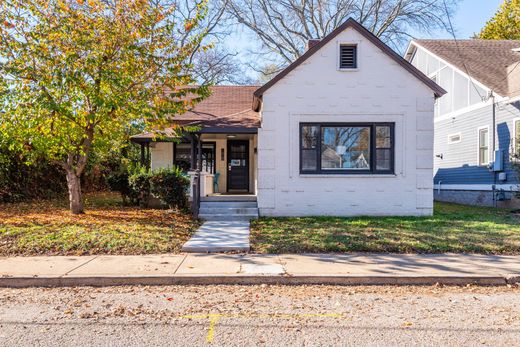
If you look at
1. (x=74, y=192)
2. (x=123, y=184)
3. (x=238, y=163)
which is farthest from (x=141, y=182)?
(x=238, y=163)

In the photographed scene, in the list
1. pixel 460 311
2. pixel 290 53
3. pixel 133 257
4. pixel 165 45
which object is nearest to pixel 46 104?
pixel 165 45

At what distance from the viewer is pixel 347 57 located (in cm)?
1257

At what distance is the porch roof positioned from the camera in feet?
41.2

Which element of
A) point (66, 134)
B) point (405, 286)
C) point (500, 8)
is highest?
point (500, 8)

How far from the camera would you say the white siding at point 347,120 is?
1242cm

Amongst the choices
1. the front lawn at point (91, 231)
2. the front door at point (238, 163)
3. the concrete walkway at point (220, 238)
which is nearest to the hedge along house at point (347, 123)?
the concrete walkway at point (220, 238)

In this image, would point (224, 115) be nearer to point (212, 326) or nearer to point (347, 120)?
point (347, 120)

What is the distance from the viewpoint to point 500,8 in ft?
93.9

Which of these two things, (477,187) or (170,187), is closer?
(170,187)

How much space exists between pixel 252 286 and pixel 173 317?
164 cm

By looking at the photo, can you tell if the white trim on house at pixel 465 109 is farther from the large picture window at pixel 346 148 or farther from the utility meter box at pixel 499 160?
the large picture window at pixel 346 148

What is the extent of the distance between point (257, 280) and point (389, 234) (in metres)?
4.24

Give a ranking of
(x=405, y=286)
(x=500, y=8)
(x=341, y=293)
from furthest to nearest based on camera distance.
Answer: (x=500, y=8) → (x=405, y=286) → (x=341, y=293)

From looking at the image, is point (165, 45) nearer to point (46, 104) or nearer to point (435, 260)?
point (46, 104)
